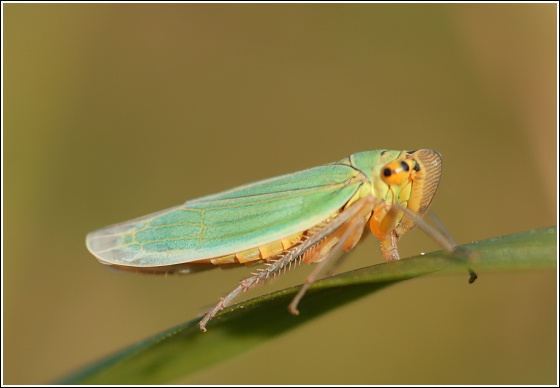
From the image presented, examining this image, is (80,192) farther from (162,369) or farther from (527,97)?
(527,97)

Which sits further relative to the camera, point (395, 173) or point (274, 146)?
point (274, 146)

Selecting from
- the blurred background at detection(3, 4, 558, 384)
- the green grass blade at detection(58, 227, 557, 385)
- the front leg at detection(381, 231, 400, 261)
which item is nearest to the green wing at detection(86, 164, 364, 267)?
the front leg at detection(381, 231, 400, 261)

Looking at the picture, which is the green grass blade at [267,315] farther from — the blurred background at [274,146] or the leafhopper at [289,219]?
the blurred background at [274,146]

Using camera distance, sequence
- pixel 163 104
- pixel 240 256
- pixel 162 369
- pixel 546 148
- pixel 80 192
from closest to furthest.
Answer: pixel 162 369 → pixel 240 256 → pixel 546 148 → pixel 80 192 → pixel 163 104

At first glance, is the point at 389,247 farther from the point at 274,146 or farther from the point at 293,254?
the point at 274,146

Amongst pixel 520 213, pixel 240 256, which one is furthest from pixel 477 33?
pixel 240 256

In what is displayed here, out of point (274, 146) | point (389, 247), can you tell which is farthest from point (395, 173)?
point (274, 146)

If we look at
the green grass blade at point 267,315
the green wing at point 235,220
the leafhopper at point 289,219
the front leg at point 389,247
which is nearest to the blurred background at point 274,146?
the front leg at point 389,247

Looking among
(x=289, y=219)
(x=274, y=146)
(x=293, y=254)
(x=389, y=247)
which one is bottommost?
(x=389, y=247)
